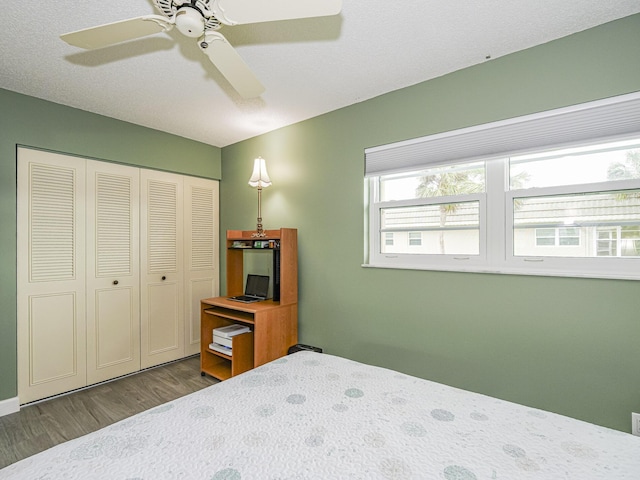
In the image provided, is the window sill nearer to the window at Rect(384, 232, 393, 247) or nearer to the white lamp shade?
the window at Rect(384, 232, 393, 247)

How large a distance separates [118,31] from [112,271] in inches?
92.6

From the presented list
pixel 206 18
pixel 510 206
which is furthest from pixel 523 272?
pixel 206 18

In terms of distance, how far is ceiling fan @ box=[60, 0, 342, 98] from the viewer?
44.9 inches

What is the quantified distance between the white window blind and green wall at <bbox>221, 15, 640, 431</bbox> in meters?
0.06

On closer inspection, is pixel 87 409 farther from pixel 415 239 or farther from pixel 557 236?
pixel 557 236

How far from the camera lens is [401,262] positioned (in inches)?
96.4

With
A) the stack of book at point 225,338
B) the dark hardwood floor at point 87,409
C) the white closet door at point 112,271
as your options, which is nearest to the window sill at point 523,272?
the stack of book at point 225,338

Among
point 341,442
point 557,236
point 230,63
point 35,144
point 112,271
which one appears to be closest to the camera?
point 341,442

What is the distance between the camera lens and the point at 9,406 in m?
2.40

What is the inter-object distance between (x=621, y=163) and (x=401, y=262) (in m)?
1.39

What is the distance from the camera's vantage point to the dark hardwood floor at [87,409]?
6.89 ft

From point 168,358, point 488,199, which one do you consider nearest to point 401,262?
point 488,199

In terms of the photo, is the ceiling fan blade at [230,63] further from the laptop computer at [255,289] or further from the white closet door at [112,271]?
the white closet door at [112,271]

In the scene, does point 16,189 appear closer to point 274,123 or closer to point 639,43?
point 274,123
